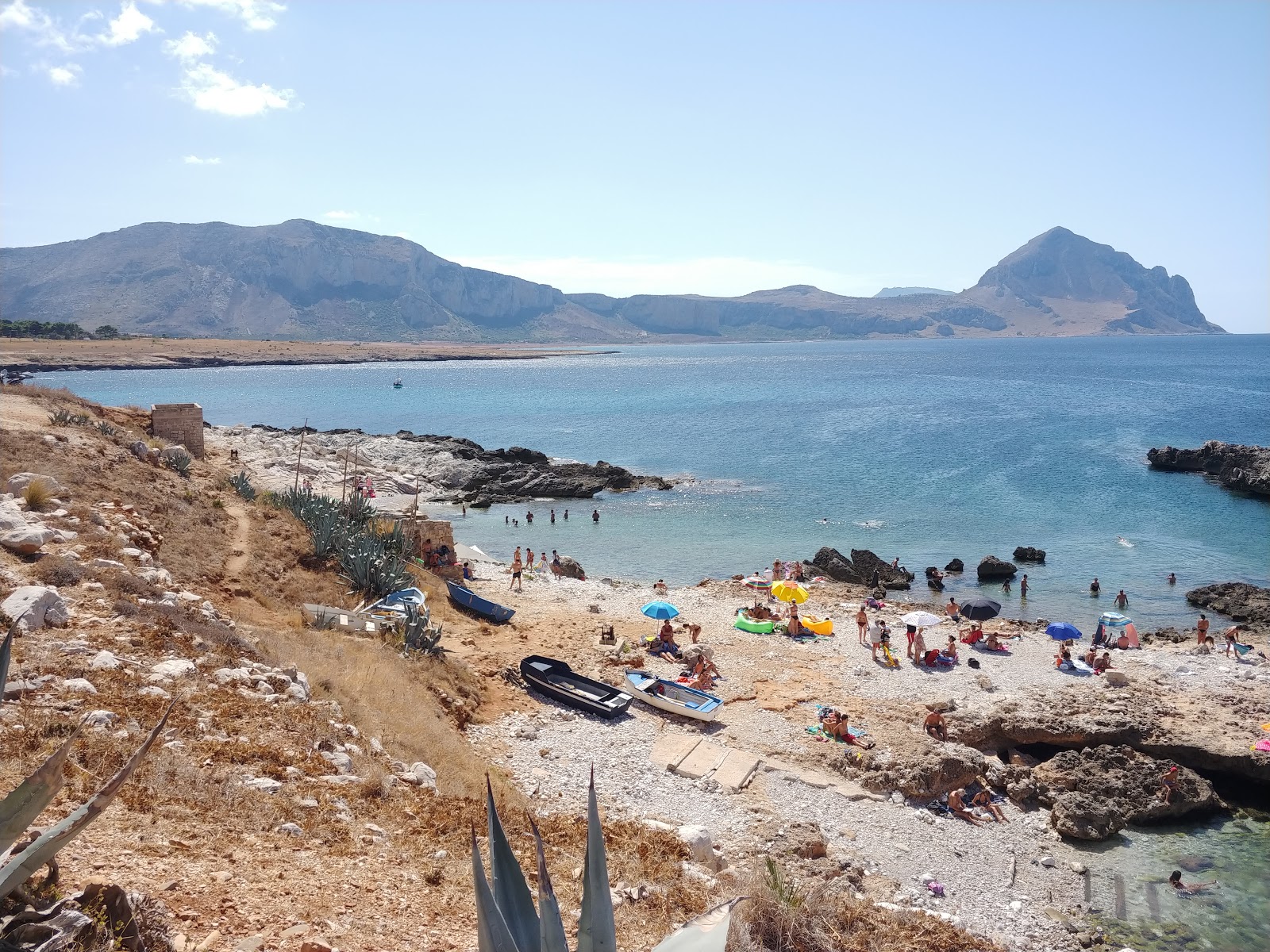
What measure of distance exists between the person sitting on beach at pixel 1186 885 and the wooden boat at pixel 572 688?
27.2 ft

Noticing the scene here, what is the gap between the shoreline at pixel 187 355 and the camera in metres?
101

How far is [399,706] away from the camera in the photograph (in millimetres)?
10789

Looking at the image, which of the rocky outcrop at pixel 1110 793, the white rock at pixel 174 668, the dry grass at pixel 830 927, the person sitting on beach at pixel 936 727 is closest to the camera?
the dry grass at pixel 830 927

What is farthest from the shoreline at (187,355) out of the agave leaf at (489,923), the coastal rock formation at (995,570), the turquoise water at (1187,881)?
the agave leaf at (489,923)

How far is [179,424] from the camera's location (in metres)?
23.4

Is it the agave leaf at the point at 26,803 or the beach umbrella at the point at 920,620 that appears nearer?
the agave leaf at the point at 26,803

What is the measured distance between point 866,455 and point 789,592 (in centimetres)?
3414

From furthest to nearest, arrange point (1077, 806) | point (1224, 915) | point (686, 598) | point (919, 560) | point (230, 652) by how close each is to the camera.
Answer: point (919, 560)
point (686, 598)
point (1077, 806)
point (1224, 915)
point (230, 652)

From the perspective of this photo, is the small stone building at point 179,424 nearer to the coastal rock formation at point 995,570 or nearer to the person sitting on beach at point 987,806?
the person sitting on beach at point 987,806

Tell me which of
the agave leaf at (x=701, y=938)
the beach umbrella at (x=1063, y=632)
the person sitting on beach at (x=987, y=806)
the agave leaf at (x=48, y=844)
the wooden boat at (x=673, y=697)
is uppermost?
the agave leaf at (x=48, y=844)

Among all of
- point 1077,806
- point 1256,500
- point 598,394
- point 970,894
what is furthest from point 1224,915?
point 598,394

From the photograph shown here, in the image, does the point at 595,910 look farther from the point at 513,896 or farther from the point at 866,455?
the point at 866,455

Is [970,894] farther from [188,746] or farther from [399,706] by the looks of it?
[188,746]

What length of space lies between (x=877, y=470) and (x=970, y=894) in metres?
39.9
